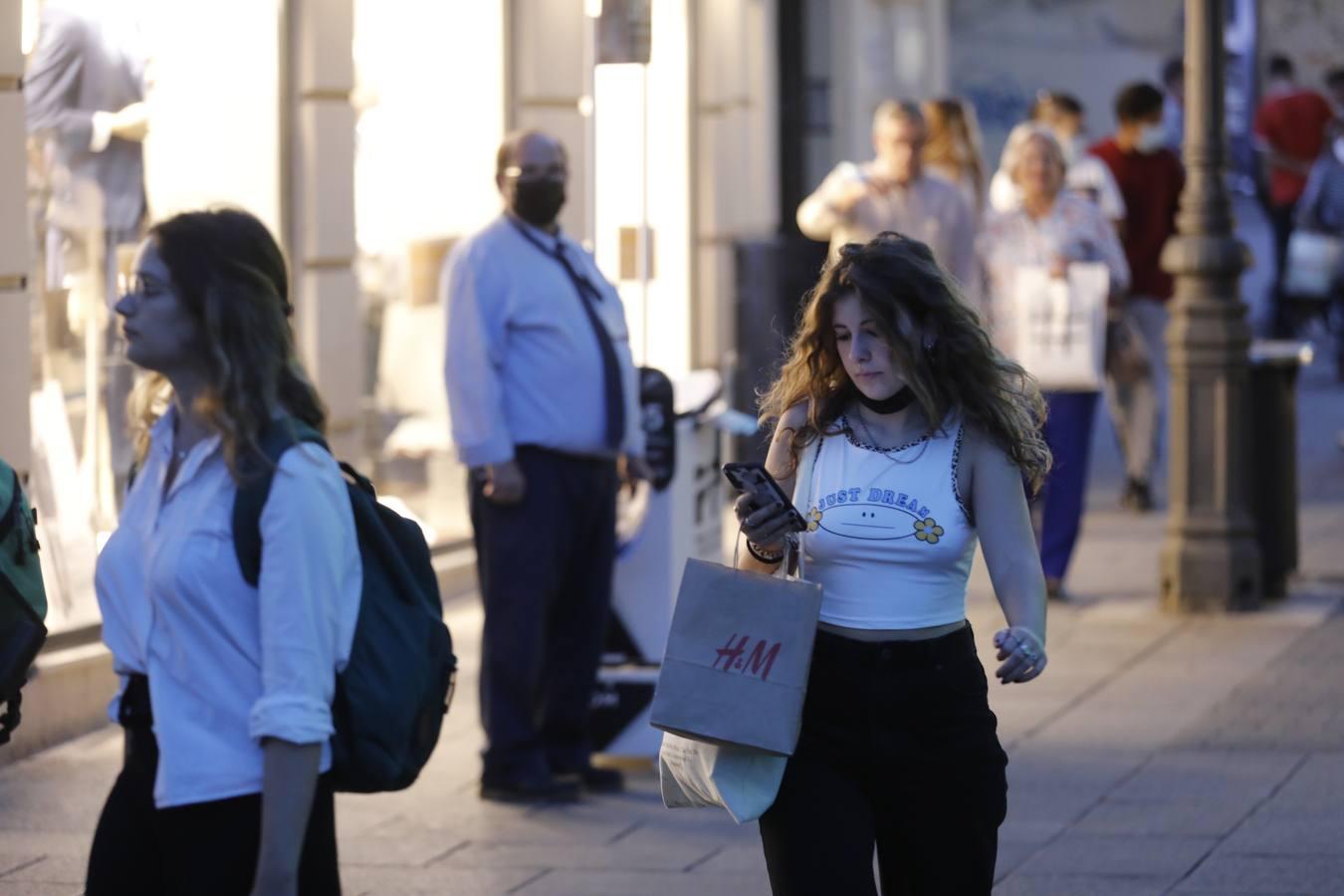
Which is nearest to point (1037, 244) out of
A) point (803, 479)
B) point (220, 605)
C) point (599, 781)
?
point (599, 781)

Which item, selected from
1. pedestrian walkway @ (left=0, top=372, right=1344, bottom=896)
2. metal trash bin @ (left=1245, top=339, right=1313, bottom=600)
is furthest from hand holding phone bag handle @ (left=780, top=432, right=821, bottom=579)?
metal trash bin @ (left=1245, top=339, right=1313, bottom=600)

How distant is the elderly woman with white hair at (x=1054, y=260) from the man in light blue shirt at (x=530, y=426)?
3.79 m

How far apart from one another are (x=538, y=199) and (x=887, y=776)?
334 cm

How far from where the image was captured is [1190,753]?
24.7 feet

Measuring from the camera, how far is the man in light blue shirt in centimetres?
694

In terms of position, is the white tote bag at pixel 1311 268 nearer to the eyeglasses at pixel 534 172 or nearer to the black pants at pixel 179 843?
the eyeglasses at pixel 534 172

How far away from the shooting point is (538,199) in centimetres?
706

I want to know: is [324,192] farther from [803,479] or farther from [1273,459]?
[803,479]

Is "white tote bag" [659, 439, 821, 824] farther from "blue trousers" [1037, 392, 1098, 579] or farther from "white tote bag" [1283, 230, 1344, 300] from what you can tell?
"white tote bag" [1283, 230, 1344, 300]

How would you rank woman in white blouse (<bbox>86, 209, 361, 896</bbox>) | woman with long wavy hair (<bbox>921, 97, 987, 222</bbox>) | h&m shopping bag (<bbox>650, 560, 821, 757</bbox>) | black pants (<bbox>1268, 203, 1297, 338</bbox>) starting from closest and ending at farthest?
1. woman in white blouse (<bbox>86, 209, 361, 896</bbox>)
2. h&m shopping bag (<bbox>650, 560, 821, 757</bbox>)
3. woman with long wavy hair (<bbox>921, 97, 987, 222</bbox>)
4. black pants (<bbox>1268, 203, 1297, 338</bbox>)

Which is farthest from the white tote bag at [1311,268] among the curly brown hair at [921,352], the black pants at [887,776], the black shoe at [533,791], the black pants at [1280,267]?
the black pants at [887,776]

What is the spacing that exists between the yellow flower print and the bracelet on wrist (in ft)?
0.73

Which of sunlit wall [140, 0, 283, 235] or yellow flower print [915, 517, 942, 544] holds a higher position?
sunlit wall [140, 0, 283, 235]

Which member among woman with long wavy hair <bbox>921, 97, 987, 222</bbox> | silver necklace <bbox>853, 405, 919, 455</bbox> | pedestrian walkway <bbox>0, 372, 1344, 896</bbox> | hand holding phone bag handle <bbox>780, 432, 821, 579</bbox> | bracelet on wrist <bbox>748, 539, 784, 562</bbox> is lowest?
pedestrian walkway <bbox>0, 372, 1344, 896</bbox>
